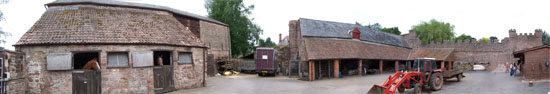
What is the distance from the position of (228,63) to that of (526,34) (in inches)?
→ 1144

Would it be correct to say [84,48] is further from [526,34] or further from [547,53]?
[526,34]

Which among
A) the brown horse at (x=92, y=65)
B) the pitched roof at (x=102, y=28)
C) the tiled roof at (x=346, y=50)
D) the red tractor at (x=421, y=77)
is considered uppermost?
the pitched roof at (x=102, y=28)

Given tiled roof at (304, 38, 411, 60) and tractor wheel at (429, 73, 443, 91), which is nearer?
tractor wheel at (429, 73, 443, 91)

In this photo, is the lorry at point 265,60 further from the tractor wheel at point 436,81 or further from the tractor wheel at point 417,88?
the tractor wheel at point 417,88

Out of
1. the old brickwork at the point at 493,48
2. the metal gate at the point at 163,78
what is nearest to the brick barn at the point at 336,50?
the old brickwork at the point at 493,48

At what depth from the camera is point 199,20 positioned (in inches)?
1273

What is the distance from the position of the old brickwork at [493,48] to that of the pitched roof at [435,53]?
188 centimetres

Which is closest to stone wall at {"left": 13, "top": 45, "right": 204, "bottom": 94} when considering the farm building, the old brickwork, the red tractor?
the farm building

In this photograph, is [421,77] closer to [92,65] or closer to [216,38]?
[92,65]

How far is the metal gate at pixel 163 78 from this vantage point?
16.3 metres

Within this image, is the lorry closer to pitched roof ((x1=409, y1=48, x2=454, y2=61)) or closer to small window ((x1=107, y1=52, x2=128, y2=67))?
small window ((x1=107, y1=52, x2=128, y2=67))

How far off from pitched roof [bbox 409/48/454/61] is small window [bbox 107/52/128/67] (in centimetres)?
2709

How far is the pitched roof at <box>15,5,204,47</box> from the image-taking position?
14648mm

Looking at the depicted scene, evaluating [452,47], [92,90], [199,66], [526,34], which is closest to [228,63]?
[199,66]
